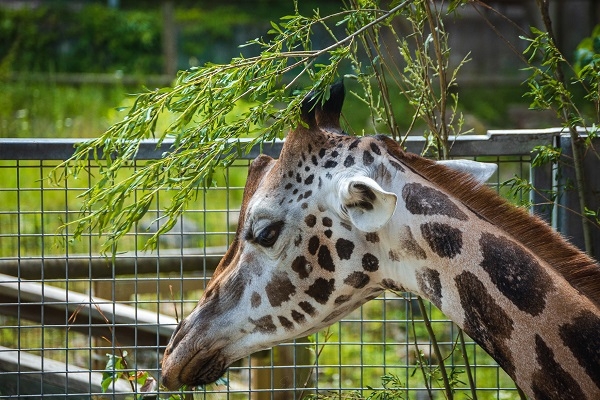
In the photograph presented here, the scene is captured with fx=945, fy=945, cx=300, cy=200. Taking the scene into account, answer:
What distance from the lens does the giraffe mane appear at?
108 inches

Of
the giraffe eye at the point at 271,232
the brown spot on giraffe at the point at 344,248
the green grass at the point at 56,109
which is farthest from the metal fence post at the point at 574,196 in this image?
the green grass at the point at 56,109

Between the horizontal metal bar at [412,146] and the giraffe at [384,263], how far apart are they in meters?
0.81

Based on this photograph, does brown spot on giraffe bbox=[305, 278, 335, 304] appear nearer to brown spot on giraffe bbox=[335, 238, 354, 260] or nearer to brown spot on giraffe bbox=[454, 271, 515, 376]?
brown spot on giraffe bbox=[335, 238, 354, 260]

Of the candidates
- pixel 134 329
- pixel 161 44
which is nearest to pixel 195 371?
pixel 134 329

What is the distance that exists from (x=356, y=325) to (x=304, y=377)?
270 centimetres

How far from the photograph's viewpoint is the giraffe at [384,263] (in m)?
2.66

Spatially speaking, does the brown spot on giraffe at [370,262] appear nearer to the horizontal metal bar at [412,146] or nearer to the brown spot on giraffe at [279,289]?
the brown spot on giraffe at [279,289]

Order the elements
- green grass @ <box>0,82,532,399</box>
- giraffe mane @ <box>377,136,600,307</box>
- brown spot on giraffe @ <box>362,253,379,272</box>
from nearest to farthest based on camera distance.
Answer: giraffe mane @ <box>377,136,600,307</box> → brown spot on giraffe @ <box>362,253,379,272</box> → green grass @ <box>0,82,532,399</box>

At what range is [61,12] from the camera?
17875 mm

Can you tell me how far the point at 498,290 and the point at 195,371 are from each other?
104 centimetres

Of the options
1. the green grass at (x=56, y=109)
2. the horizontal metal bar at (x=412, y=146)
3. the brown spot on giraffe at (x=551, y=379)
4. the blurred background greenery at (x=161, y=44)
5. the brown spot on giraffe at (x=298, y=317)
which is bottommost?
the brown spot on giraffe at (x=551, y=379)

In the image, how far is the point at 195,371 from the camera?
10.2 ft

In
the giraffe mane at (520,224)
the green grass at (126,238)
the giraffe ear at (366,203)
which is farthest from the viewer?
the green grass at (126,238)

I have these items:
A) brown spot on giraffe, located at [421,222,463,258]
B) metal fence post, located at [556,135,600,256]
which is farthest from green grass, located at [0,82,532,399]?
brown spot on giraffe, located at [421,222,463,258]
